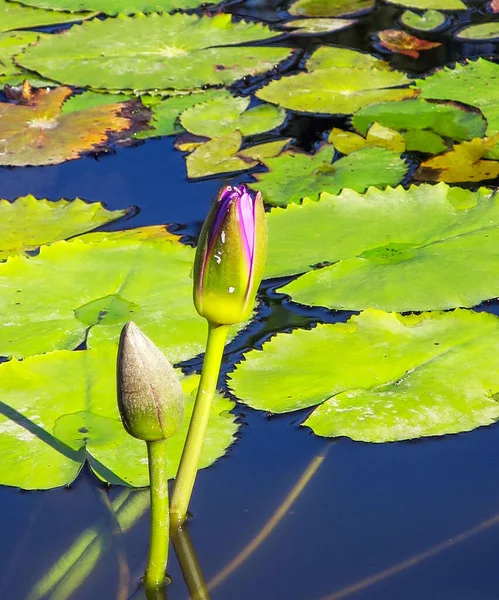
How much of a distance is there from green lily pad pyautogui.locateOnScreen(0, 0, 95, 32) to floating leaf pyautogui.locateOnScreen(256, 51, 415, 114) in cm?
131

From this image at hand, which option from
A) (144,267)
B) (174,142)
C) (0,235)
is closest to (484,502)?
(144,267)

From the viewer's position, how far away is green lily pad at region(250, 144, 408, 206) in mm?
2566

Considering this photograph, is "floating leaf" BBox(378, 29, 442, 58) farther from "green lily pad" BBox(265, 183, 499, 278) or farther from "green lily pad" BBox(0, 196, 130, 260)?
"green lily pad" BBox(0, 196, 130, 260)

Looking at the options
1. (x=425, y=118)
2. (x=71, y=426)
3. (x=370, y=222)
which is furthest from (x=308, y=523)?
(x=425, y=118)

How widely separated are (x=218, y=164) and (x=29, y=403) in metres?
1.33

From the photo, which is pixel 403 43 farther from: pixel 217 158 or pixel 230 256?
pixel 230 256

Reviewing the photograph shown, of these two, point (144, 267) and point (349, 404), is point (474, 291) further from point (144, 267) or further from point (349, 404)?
point (144, 267)

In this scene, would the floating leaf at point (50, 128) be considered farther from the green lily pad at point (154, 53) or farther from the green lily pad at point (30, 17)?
the green lily pad at point (30, 17)

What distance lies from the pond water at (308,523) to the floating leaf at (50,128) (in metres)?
1.56

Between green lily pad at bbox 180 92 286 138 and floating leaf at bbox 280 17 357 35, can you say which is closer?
green lily pad at bbox 180 92 286 138

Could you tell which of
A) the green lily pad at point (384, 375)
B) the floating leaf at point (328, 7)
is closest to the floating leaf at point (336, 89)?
the floating leaf at point (328, 7)

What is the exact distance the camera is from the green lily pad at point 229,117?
3.01 m

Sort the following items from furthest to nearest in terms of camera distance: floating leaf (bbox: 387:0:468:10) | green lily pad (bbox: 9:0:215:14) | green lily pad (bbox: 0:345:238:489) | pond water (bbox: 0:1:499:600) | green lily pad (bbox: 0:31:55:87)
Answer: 1. green lily pad (bbox: 9:0:215:14)
2. floating leaf (bbox: 387:0:468:10)
3. green lily pad (bbox: 0:31:55:87)
4. green lily pad (bbox: 0:345:238:489)
5. pond water (bbox: 0:1:499:600)

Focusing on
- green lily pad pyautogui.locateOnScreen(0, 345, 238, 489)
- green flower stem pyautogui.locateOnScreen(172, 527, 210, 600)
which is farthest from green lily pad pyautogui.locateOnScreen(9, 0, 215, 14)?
green flower stem pyautogui.locateOnScreen(172, 527, 210, 600)
